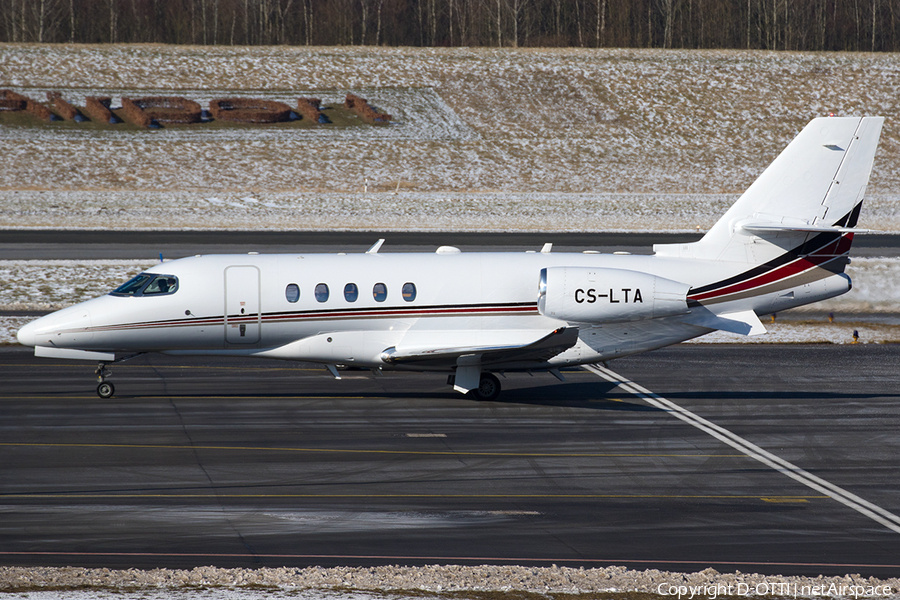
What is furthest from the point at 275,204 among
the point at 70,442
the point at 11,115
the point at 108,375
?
the point at 70,442

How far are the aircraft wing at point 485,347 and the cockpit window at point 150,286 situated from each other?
4873mm

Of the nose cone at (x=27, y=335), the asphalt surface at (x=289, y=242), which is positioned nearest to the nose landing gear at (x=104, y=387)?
the nose cone at (x=27, y=335)

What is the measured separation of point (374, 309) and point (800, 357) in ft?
42.0

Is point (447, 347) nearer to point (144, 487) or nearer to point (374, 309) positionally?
point (374, 309)

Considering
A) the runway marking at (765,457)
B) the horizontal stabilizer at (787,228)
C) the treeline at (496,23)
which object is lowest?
the runway marking at (765,457)

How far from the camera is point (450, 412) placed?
19.4m

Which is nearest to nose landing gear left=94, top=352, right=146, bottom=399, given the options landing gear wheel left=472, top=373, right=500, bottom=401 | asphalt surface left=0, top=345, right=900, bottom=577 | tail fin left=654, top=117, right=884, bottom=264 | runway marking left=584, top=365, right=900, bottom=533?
asphalt surface left=0, top=345, right=900, bottom=577

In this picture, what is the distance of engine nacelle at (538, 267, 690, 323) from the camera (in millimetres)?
19672

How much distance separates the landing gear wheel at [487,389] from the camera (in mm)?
20531

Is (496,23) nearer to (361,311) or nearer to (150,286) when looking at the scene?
(361,311)

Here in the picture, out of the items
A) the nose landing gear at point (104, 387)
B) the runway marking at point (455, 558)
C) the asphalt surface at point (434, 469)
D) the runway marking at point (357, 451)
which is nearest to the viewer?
the runway marking at point (455, 558)

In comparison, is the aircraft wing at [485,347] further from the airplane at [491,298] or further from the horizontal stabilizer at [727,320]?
the horizontal stabilizer at [727,320]

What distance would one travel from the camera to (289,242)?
1638 inches

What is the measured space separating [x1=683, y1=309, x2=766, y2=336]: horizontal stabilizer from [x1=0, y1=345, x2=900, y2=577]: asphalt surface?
1.71 meters
